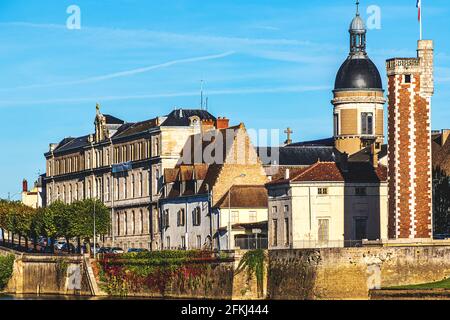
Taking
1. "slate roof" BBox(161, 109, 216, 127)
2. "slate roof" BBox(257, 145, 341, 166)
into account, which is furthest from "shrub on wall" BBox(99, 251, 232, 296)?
"slate roof" BBox(161, 109, 216, 127)

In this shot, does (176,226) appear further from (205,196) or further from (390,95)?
(390,95)

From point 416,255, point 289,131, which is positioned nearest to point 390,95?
point 416,255

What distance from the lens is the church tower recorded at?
17662cm

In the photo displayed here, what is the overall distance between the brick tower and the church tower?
51.7m

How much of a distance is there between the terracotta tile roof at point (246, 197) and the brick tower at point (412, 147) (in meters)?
28.0

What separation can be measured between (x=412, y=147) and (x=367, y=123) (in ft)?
175

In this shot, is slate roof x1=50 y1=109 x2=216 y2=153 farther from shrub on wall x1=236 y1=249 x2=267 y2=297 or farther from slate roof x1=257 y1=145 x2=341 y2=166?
shrub on wall x1=236 y1=249 x2=267 y2=297

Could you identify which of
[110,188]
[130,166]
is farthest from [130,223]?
[110,188]

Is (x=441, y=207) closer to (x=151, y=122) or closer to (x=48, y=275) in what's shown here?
(x=48, y=275)

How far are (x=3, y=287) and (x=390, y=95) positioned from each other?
158ft

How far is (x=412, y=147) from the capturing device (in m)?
124

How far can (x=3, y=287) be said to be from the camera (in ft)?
525
